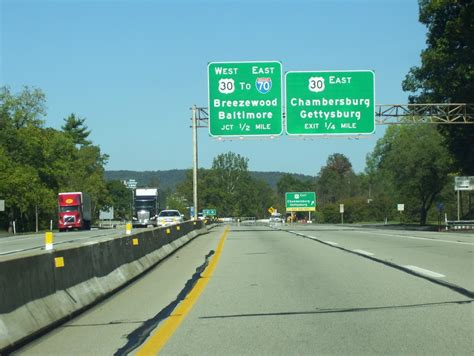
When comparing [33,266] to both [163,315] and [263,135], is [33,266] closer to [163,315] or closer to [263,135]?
[163,315]

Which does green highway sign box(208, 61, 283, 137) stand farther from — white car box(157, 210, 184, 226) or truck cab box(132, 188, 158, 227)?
truck cab box(132, 188, 158, 227)

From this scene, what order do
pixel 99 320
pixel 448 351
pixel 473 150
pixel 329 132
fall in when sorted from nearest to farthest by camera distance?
pixel 448 351
pixel 99 320
pixel 329 132
pixel 473 150

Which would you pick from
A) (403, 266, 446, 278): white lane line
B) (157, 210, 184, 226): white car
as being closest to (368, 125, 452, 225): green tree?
(157, 210, 184, 226): white car

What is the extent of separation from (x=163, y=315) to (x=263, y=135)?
2513cm

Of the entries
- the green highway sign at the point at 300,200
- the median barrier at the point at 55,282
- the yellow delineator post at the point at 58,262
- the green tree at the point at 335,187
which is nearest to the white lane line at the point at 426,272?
the median barrier at the point at 55,282

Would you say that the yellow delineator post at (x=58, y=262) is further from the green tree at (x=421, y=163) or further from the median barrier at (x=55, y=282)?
the green tree at (x=421, y=163)

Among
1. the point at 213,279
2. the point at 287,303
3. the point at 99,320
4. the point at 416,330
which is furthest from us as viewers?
the point at 213,279

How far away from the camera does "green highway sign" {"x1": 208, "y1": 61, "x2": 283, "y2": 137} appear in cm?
3391

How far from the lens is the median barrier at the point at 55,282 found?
24.6 feet

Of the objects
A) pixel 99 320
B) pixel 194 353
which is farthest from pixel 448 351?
pixel 99 320

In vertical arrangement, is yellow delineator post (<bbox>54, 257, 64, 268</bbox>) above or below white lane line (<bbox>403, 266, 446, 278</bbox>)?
above

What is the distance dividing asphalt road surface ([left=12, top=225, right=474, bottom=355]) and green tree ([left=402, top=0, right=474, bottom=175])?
2642cm

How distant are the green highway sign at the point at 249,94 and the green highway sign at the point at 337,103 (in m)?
1.06

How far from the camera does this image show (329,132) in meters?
33.7
